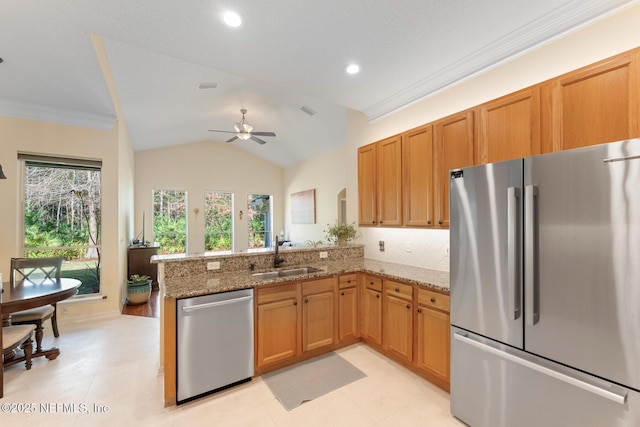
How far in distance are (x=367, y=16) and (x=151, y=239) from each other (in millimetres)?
7064

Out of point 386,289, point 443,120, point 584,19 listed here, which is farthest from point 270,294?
point 584,19

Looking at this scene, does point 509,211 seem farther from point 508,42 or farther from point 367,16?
point 367,16

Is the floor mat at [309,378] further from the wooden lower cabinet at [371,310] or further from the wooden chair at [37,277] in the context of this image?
the wooden chair at [37,277]

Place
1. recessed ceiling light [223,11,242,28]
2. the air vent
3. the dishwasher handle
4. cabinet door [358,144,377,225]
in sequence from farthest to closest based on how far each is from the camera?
the air vent
cabinet door [358,144,377,225]
the dishwasher handle
recessed ceiling light [223,11,242,28]

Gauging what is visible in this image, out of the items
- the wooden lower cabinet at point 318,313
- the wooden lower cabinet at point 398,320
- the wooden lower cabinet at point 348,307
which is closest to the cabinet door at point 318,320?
the wooden lower cabinet at point 318,313

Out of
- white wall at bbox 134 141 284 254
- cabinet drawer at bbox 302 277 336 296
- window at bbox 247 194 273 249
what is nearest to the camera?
cabinet drawer at bbox 302 277 336 296

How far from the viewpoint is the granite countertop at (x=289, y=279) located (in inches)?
90.2

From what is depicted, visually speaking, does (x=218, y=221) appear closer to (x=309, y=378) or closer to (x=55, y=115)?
(x=55, y=115)

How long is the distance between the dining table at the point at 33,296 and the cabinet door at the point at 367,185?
3368mm

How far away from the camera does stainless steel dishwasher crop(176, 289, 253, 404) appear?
7.16 feet

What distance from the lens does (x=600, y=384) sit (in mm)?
1401

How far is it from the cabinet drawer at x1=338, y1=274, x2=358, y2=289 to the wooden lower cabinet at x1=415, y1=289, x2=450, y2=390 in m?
0.83

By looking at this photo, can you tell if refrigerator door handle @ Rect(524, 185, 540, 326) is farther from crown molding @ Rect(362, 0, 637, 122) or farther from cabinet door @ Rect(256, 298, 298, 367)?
cabinet door @ Rect(256, 298, 298, 367)

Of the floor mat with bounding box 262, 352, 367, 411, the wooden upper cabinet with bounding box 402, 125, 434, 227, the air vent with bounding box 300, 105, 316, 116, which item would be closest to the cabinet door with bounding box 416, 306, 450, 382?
the floor mat with bounding box 262, 352, 367, 411
